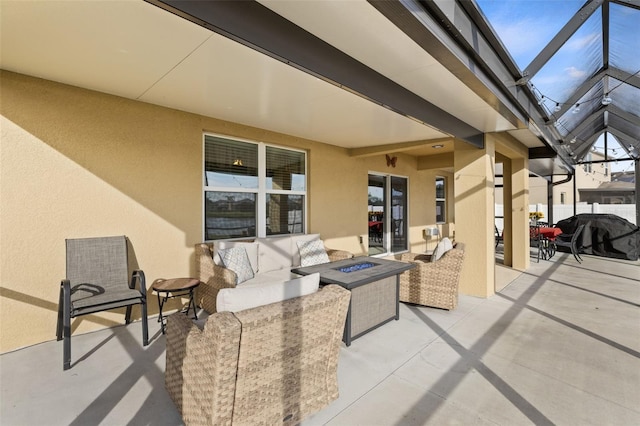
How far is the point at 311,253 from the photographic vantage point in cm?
482

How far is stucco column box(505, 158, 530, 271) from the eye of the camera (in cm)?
715

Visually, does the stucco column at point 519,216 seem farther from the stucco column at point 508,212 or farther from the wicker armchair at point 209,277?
the wicker armchair at point 209,277

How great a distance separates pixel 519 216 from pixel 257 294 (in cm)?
744

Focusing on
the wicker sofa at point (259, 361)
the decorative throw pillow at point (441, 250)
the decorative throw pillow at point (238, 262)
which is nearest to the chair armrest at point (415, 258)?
the decorative throw pillow at point (441, 250)

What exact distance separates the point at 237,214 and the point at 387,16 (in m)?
3.65

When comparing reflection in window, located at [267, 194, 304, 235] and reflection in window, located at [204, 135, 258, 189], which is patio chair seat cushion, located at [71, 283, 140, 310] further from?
reflection in window, located at [267, 194, 304, 235]

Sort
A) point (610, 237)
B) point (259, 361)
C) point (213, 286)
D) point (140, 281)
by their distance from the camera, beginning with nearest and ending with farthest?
point (259, 361) < point (140, 281) < point (213, 286) < point (610, 237)

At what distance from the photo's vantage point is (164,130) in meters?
3.98

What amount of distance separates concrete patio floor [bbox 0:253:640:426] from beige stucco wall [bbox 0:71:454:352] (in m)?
0.57

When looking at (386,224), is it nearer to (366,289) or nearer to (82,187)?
(366,289)

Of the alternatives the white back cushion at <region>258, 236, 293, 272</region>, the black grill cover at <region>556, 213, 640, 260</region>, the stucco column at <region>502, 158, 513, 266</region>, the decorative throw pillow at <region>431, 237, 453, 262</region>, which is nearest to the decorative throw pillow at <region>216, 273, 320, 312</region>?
the white back cushion at <region>258, 236, 293, 272</region>

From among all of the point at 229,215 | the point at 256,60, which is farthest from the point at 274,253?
the point at 256,60

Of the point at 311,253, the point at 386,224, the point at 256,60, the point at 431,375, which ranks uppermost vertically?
the point at 256,60

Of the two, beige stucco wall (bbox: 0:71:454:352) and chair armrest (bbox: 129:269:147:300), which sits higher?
beige stucco wall (bbox: 0:71:454:352)
